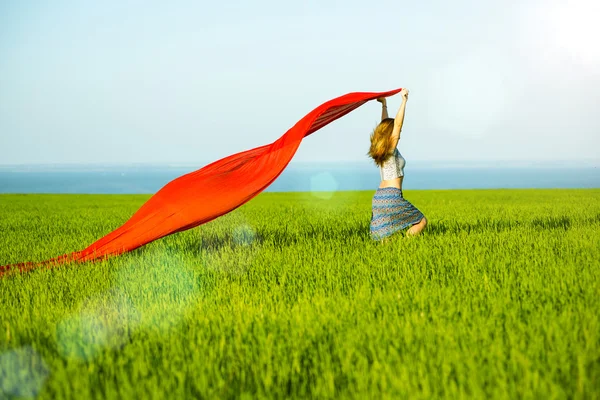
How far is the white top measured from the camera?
6.76m

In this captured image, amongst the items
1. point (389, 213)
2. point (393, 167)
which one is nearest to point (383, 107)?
point (393, 167)

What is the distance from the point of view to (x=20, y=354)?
332 centimetres

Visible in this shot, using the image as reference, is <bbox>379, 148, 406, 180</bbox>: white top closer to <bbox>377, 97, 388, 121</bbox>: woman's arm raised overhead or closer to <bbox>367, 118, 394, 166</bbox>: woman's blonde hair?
<bbox>367, 118, 394, 166</bbox>: woman's blonde hair

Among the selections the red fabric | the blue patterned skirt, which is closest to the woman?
the blue patterned skirt

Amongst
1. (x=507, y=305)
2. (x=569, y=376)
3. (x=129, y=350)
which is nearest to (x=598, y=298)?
(x=507, y=305)

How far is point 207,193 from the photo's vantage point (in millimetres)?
6602

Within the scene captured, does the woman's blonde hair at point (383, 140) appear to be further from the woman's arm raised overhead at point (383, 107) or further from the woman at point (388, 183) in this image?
the woman's arm raised overhead at point (383, 107)

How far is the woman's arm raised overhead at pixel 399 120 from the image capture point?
6.46 metres

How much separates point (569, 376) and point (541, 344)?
366 mm

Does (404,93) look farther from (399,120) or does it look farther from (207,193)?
(207,193)

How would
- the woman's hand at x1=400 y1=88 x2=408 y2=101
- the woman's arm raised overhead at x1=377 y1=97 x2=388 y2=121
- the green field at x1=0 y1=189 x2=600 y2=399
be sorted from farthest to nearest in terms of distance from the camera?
the woman's arm raised overhead at x1=377 y1=97 x2=388 y2=121
the woman's hand at x1=400 y1=88 x2=408 y2=101
the green field at x1=0 y1=189 x2=600 y2=399

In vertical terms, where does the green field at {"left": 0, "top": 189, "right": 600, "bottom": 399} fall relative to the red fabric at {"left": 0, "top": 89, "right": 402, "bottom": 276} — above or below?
below

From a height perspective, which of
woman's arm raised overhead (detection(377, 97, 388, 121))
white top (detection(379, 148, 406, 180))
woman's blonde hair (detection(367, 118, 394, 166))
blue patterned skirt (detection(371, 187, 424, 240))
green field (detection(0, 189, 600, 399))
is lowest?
green field (detection(0, 189, 600, 399))

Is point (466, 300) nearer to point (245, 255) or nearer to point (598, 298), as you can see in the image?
point (598, 298)
